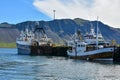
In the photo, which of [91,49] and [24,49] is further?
[24,49]

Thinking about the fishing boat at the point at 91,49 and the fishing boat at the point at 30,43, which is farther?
the fishing boat at the point at 30,43

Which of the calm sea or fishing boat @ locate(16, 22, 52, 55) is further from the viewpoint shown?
fishing boat @ locate(16, 22, 52, 55)

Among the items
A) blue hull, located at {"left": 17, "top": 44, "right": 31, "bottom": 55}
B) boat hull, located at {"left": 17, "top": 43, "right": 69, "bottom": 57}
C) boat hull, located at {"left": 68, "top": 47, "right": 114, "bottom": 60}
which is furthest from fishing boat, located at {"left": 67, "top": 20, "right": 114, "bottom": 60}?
blue hull, located at {"left": 17, "top": 44, "right": 31, "bottom": 55}

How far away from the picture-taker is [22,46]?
567 feet

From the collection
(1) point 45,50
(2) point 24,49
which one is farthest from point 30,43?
(1) point 45,50

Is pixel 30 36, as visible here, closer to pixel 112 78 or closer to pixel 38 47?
pixel 38 47

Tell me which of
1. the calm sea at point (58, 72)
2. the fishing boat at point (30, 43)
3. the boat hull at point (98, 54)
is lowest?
the calm sea at point (58, 72)

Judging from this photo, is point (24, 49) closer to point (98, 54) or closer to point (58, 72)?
point (98, 54)

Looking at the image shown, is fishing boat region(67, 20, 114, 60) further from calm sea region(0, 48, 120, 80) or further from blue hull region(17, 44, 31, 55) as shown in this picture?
blue hull region(17, 44, 31, 55)

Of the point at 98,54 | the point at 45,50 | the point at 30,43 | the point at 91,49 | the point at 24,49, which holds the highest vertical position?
the point at 30,43

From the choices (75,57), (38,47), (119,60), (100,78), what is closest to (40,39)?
(38,47)

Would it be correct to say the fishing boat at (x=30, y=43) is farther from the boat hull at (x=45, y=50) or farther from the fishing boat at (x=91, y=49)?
the fishing boat at (x=91, y=49)

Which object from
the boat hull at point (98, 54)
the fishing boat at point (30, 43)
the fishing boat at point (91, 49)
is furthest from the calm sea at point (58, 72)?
the fishing boat at point (30, 43)

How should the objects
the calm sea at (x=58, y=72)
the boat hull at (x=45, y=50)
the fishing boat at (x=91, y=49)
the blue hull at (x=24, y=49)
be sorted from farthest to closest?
1. the blue hull at (x=24, y=49)
2. the boat hull at (x=45, y=50)
3. the fishing boat at (x=91, y=49)
4. the calm sea at (x=58, y=72)
